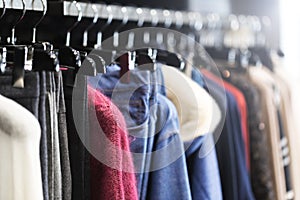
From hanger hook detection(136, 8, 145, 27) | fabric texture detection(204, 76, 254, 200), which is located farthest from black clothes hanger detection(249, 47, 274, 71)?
hanger hook detection(136, 8, 145, 27)

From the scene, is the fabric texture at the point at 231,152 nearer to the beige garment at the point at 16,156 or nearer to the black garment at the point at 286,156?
the black garment at the point at 286,156

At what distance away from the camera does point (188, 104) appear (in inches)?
39.0

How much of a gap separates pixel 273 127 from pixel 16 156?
28.4 inches

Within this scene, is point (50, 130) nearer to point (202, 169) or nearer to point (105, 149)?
point (105, 149)

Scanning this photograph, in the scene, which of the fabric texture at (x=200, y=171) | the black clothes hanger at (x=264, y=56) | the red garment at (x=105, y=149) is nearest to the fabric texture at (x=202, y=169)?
the fabric texture at (x=200, y=171)

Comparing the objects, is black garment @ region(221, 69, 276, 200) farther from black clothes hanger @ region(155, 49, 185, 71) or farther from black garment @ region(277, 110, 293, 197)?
black clothes hanger @ region(155, 49, 185, 71)

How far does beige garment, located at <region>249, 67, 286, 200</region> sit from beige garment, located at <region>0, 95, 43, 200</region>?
69cm

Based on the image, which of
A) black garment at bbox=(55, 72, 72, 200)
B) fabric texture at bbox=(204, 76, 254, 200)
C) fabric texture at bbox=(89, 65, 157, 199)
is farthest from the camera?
fabric texture at bbox=(204, 76, 254, 200)

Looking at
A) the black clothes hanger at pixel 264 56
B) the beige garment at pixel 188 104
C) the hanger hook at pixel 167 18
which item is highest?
the hanger hook at pixel 167 18

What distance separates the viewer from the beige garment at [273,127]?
124 centimetres

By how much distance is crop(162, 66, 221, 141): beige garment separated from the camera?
0.99 m

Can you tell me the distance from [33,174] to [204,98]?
410 millimetres

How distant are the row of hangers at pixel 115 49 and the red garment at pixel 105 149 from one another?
0.17 ft

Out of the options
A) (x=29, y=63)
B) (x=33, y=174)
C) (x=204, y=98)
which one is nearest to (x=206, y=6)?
(x=204, y=98)
